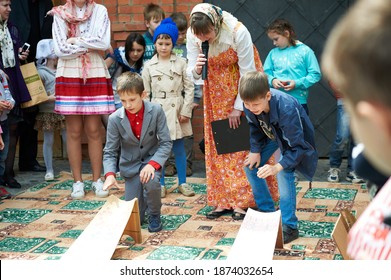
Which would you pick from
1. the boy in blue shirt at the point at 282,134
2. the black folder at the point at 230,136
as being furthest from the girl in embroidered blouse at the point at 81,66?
the boy in blue shirt at the point at 282,134

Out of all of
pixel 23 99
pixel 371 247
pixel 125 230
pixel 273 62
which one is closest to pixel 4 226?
pixel 125 230

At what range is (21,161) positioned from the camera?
25.3 ft

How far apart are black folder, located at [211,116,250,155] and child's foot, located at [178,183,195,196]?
2.86 feet

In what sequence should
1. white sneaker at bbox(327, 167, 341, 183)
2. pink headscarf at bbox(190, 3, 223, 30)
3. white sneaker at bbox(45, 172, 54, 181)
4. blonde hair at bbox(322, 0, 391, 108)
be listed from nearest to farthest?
1. blonde hair at bbox(322, 0, 391, 108)
2. pink headscarf at bbox(190, 3, 223, 30)
3. white sneaker at bbox(327, 167, 341, 183)
4. white sneaker at bbox(45, 172, 54, 181)

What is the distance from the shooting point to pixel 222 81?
5445 mm

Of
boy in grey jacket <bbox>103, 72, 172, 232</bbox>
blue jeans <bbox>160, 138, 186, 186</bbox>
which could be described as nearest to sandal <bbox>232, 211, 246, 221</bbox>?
boy in grey jacket <bbox>103, 72, 172, 232</bbox>

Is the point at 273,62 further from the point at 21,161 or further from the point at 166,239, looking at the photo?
the point at 21,161

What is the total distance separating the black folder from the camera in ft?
17.8

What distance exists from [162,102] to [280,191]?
186 centimetres

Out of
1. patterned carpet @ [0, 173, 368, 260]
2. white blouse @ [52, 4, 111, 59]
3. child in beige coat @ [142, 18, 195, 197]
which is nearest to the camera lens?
patterned carpet @ [0, 173, 368, 260]

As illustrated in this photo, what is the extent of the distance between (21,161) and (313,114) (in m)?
3.19

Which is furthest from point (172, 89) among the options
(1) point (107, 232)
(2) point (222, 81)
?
(1) point (107, 232)

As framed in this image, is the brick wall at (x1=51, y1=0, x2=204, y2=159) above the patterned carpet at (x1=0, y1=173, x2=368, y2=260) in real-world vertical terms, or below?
above

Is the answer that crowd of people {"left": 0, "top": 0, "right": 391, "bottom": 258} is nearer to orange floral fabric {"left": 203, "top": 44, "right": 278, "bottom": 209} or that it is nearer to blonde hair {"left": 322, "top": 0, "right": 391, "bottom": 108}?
orange floral fabric {"left": 203, "top": 44, "right": 278, "bottom": 209}
